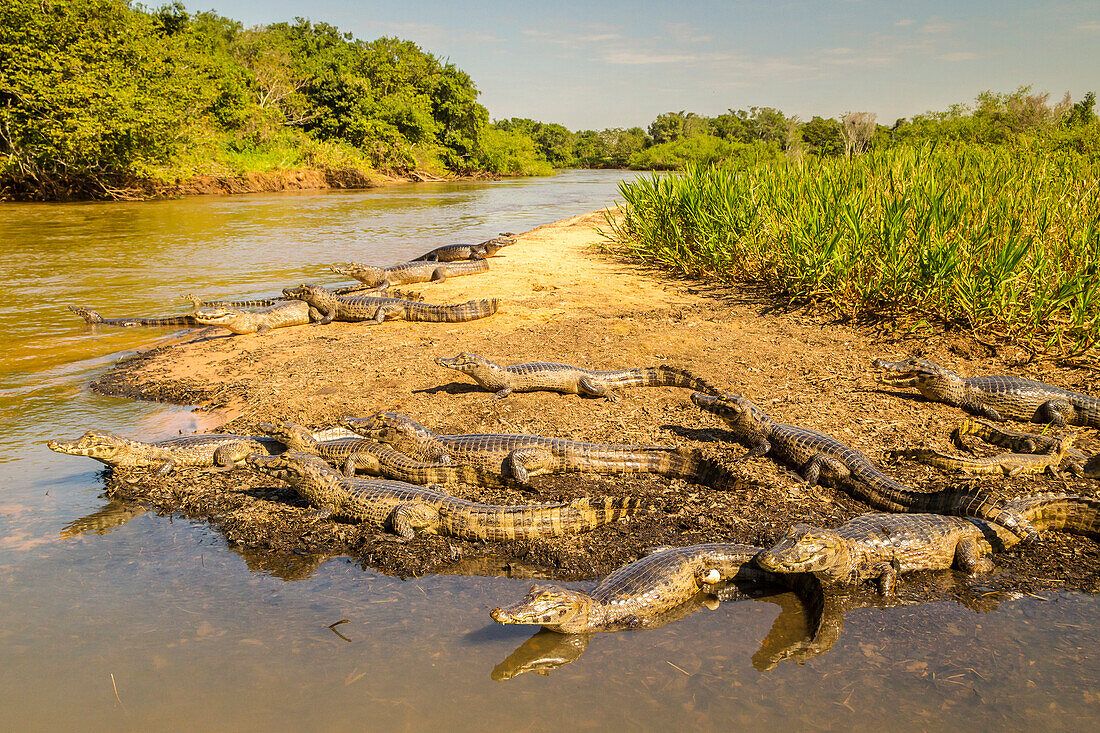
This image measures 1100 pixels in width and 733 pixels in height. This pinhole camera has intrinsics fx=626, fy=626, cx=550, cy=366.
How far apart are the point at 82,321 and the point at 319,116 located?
3779 centimetres

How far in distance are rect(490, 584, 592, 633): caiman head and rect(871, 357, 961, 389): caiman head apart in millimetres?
4088

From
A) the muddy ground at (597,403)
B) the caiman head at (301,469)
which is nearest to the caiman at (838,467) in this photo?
the muddy ground at (597,403)

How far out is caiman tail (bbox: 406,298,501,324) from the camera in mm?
8469

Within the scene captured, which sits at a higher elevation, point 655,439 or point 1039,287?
point 1039,287

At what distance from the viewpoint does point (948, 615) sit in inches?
123

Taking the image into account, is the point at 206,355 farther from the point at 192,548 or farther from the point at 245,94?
the point at 245,94

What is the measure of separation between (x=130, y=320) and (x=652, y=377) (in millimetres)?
7610

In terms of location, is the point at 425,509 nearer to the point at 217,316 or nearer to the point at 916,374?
the point at 916,374

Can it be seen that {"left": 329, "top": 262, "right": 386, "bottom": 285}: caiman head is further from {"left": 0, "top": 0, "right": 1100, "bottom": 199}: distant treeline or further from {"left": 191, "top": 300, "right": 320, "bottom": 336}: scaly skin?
{"left": 0, "top": 0, "right": 1100, "bottom": 199}: distant treeline

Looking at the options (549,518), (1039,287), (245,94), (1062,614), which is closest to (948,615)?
(1062,614)

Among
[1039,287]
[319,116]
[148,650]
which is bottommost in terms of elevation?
[148,650]

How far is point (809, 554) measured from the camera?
313 cm

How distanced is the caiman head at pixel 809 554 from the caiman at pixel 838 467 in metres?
0.98

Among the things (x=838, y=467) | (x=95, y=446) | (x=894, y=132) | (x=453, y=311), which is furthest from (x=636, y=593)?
(x=894, y=132)
